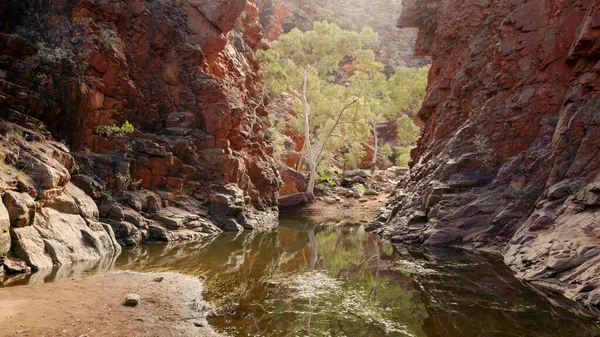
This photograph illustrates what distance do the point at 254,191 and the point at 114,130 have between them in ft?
36.0

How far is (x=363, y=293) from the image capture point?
29.7ft

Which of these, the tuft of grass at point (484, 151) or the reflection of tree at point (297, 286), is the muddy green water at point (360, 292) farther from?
the tuft of grass at point (484, 151)

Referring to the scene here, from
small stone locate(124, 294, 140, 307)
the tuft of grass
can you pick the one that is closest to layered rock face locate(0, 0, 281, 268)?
small stone locate(124, 294, 140, 307)

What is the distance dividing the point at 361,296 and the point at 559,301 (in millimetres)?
4292

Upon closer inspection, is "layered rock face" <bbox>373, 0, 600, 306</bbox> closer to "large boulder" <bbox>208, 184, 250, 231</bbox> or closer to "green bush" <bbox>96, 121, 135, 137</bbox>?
"large boulder" <bbox>208, 184, 250, 231</bbox>

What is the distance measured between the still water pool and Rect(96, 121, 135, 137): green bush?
686 centimetres

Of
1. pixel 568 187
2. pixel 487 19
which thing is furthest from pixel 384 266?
pixel 487 19

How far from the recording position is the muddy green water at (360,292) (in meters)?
6.78

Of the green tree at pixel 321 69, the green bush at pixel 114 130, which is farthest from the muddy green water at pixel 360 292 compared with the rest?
the green tree at pixel 321 69

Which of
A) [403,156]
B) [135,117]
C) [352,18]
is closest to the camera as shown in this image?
[135,117]

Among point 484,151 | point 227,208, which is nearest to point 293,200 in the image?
point 227,208

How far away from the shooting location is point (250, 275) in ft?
35.7

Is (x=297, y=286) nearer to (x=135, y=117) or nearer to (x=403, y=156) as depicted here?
(x=135, y=117)

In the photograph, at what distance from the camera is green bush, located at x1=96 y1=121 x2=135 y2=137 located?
60.1ft
